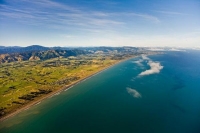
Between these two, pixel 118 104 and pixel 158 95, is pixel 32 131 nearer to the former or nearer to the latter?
pixel 118 104

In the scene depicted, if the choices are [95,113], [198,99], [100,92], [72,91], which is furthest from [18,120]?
[198,99]

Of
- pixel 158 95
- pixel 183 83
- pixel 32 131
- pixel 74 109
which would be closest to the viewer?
pixel 32 131

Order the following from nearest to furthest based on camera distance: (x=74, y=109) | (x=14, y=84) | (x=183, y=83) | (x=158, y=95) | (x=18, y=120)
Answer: (x=18, y=120)
(x=74, y=109)
(x=158, y=95)
(x=183, y=83)
(x=14, y=84)

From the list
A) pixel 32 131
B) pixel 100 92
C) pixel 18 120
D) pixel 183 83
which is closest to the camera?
pixel 32 131

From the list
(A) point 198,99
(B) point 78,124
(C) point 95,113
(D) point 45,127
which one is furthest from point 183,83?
(D) point 45,127

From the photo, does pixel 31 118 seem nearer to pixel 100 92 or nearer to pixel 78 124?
pixel 78 124

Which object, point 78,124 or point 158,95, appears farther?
point 158,95

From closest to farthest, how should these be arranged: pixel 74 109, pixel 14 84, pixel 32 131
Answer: pixel 32 131 < pixel 74 109 < pixel 14 84

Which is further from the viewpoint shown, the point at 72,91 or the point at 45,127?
the point at 72,91
